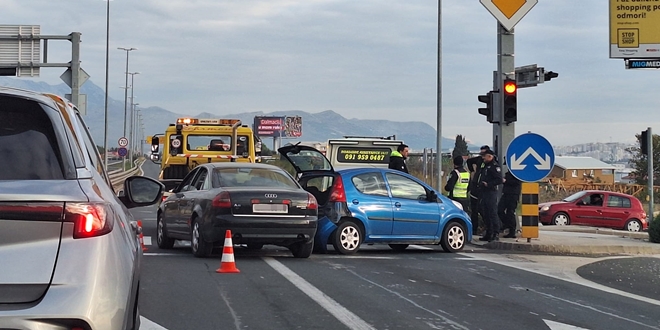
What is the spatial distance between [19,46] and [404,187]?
21.2 m

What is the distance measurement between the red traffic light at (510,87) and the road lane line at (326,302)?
7.84 metres

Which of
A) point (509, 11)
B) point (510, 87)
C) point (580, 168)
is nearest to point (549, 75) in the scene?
point (510, 87)

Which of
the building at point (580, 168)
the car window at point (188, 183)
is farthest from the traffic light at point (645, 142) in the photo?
the building at point (580, 168)

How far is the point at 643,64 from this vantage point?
3506cm

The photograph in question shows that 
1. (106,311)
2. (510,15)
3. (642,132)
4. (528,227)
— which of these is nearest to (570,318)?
(106,311)

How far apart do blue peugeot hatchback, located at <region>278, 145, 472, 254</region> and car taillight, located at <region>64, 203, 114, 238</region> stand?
11053 mm

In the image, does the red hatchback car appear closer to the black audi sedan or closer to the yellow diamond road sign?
the yellow diamond road sign

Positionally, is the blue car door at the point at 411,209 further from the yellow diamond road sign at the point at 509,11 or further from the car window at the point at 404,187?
the yellow diamond road sign at the point at 509,11

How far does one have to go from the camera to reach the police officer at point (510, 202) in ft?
59.1

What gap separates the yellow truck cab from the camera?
22609mm

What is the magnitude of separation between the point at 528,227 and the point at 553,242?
1.94 feet

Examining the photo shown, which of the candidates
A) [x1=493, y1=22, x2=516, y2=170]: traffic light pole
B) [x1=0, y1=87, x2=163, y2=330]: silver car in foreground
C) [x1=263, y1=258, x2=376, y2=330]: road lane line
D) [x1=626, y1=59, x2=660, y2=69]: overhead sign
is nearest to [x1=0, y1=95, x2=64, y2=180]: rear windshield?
[x1=0, y1=87, x2=163, y2=330]: silver car in foreground

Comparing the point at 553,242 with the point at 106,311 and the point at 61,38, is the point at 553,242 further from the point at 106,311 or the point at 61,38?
the point at 61,38

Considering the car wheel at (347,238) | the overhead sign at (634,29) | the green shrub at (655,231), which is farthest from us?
the overhead sign at (634,29)
